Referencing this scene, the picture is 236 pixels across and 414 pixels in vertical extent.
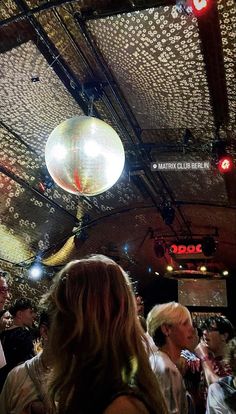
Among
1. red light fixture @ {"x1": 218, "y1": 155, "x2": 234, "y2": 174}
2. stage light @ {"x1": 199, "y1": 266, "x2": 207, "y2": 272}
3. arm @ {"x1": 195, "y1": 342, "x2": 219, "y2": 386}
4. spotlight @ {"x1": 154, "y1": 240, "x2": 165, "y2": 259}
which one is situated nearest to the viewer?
arm @ {"x1": 195, "y1": 342, "x2": 219, "y2": 386}

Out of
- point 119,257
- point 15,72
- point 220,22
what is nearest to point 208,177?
point 220,22

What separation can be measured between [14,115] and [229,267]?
11.3m

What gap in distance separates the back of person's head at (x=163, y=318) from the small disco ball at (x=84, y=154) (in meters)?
1.20

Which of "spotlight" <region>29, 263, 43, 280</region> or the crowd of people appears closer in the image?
the crowd of people

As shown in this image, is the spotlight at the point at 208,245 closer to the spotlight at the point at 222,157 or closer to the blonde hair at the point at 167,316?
the spotlight at the point at 222,157

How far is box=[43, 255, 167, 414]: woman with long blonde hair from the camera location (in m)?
1.16

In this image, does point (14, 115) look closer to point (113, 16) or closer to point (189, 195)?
point (113, 16)

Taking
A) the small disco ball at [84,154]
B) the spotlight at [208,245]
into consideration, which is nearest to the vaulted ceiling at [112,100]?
the small disco ball at [84,154]

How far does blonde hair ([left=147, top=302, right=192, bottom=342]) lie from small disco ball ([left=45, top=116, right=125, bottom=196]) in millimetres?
1194

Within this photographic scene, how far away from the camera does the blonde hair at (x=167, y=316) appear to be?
313 centimetres

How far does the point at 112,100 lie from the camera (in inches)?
214

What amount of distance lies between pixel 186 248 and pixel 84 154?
8.91 m

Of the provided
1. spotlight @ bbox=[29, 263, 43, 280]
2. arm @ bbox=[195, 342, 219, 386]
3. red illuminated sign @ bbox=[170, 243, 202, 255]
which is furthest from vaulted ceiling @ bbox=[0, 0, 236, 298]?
arm @ bbox=[195, 342, 219, 386]

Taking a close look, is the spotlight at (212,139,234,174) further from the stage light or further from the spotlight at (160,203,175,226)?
the stage light
